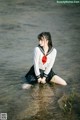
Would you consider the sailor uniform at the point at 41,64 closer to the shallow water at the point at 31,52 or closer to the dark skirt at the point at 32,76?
the dark skirt at the point at 32,76

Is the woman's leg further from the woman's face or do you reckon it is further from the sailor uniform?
the woman's face

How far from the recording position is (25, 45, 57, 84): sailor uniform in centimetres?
875

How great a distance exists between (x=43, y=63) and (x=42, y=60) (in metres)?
0.08

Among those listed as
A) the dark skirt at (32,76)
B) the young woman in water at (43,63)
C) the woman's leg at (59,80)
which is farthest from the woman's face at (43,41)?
the woman's leg at (59,80)

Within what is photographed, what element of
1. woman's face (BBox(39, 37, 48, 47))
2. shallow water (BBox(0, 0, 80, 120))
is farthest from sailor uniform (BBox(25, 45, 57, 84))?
shallow water (BBox(0, 0, 80, 120))

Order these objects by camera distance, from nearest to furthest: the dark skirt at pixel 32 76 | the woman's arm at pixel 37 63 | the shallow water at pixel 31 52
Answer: the shallow water at pixel 31 52
the woman's arm at pixel 37 63
the dark skirt at pixel 32 76

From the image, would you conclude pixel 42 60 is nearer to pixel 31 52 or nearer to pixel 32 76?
pixel 32 76

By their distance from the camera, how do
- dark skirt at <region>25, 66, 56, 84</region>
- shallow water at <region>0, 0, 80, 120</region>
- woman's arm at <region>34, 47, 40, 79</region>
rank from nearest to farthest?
shallow water at <region>0, 0, 80, 120</region> → woman's arm at <region>34, 47, 40, 79</region> → dark skirt at <region>25, 66, 56, 84</region>

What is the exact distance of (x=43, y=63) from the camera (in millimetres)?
8891

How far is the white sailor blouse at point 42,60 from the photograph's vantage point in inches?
344

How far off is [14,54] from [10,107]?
12.3ft

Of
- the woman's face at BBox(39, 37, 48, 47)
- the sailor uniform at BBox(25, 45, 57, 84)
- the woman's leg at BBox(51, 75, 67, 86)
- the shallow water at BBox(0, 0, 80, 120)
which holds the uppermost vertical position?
the woman's face at BBox(39, 37, 48, 47)

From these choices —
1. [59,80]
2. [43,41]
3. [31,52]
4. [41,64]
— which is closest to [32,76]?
[41,64]

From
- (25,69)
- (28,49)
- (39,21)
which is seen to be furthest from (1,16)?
(25,69)
